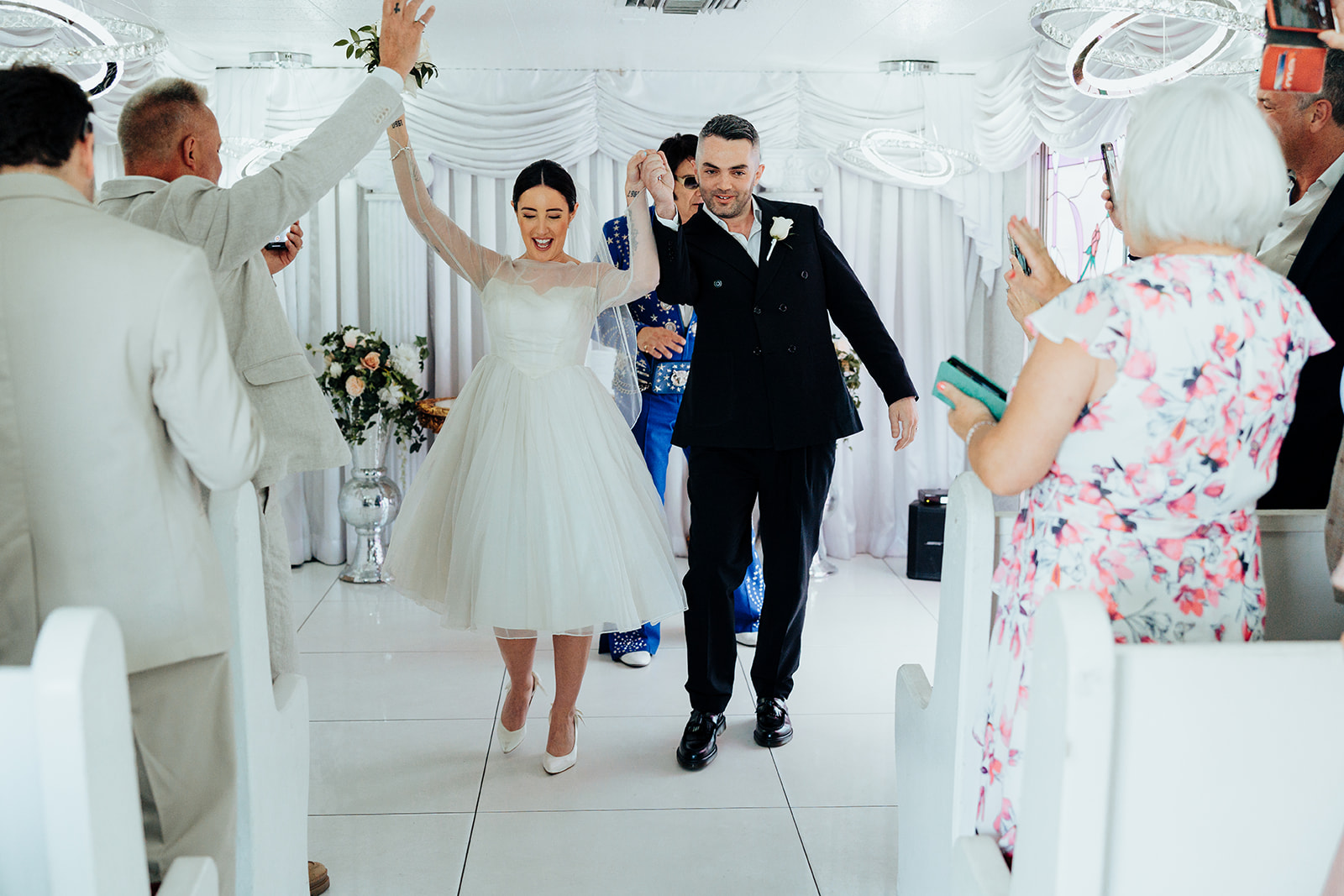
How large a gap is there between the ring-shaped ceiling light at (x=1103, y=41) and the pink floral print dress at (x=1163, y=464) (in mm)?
1040

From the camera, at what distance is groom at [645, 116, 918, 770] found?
284 cm

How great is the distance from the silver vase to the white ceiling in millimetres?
1701

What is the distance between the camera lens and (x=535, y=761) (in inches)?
116

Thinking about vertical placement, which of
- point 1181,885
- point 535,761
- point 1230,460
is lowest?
point 535,761

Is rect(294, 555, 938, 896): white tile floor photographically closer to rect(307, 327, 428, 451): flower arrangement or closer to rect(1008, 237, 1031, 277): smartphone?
rect(307, 327, 428, 451): flower arrangement

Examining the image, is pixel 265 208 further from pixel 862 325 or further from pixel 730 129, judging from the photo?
pixel 862 325

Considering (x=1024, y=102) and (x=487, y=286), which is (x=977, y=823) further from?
(x=1024, y=102)

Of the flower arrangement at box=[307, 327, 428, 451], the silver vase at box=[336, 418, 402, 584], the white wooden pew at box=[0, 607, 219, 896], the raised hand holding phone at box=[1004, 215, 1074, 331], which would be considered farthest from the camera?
the silver vase at box=[336, 418, 402, 584]

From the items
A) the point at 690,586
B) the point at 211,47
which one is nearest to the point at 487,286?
the point at 690,586

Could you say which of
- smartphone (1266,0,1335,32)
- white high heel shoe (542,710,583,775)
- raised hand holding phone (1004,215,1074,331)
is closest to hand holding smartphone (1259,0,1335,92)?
smartphone (1266,0,1335,32)

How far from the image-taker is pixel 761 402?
9.34 feet

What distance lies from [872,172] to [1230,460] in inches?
162

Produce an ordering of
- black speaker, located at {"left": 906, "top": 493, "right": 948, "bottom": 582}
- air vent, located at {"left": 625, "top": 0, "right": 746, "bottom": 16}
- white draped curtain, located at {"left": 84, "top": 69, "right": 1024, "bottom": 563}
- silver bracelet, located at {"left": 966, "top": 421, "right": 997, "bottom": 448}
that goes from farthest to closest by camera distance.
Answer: white draped curtain, located at {"left": 84, "top": 69, "right": 1024, "bottom": 563} → black speaker, located at {"left": 906, "top": 493, "right": 948, "bottom": 582} → air vent, located at {"left": 625, "top": 0, "right": 746, "bottom": 16} → silver bracelet, located at {"left": 966, "top": 421, "right": 997, "bottom": 448}

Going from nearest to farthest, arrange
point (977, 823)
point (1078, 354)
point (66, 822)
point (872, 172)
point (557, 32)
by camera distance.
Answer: point (66, 822) < point (1078, 354) < point (977, 823) < point (557, 32) < point (872, 172)
